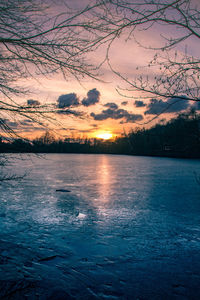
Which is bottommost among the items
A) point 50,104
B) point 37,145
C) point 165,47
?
point 37,145

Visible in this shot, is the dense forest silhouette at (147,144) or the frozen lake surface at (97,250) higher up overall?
the dense forest silhouette at (147,144)

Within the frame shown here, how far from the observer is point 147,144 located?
75.9 meters

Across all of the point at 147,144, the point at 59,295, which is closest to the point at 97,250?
the point at 59,295

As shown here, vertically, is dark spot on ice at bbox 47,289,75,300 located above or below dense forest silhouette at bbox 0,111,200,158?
below

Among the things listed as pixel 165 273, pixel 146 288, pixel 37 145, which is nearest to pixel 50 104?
pixel 37 145

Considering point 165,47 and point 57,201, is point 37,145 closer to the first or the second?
point 165,47

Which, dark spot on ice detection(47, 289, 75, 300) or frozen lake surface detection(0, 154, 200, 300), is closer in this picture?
dark spot on ice detection(47, 289, 75, 300)

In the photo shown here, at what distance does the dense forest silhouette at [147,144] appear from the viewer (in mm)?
3887

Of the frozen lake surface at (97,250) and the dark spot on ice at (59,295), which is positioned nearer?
the dark spot on ice at (59,295)

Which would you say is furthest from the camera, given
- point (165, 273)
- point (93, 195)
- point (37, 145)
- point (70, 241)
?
point (93, 195)

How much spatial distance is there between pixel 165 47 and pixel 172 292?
12.6ft

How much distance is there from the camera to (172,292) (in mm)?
3998

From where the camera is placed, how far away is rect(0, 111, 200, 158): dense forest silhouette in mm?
3887

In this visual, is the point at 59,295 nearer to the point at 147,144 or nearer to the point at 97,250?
the point at 97,250
